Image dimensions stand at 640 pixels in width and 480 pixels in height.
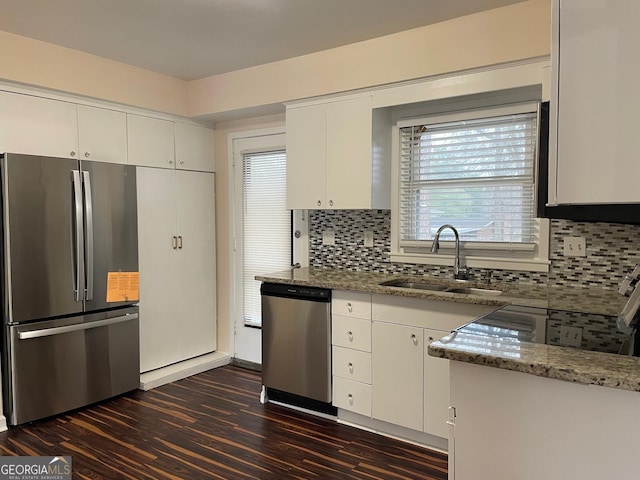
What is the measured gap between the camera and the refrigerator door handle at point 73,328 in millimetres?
2961

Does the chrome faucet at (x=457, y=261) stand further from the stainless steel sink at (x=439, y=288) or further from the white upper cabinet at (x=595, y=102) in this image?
the white upper cabinet at (x=595, y=102)

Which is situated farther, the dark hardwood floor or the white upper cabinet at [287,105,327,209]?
the white upper cabinet at [287,105,327,209]

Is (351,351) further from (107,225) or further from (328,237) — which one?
(107,225)

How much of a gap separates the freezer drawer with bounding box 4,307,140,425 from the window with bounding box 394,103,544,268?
216 cm

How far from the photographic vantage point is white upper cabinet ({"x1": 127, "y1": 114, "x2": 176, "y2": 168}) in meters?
3.68

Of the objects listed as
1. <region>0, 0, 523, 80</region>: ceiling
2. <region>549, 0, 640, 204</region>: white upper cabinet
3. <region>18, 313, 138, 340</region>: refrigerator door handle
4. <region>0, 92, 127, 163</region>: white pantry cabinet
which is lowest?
<region>18, 313, 138, 340</region>: refrigerator door handle

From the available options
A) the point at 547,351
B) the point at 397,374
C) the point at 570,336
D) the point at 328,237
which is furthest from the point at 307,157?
the point at 547,351

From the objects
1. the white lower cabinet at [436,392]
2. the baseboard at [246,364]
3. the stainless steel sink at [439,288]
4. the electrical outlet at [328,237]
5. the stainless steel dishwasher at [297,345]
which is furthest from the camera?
the baseboard at [246,364]

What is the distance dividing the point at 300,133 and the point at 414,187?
2.98 ft

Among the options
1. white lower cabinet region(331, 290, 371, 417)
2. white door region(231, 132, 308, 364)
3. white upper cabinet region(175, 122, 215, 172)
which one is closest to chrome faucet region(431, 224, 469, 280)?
white lower cabinet region(331, 290, 371, 417)

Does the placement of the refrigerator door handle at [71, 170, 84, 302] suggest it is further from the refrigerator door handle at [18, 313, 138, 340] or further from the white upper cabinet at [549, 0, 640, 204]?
the white upper cabinet at [549, 0, 640, 204]

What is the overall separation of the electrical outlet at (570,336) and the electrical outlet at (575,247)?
3.44 feet

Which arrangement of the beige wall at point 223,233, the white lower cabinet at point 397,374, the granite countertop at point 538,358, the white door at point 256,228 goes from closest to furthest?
the granite countertop at point 538,358, the white lower cabinet at point 397,374, the white door at point 256,228, the beige wall at point 223,233

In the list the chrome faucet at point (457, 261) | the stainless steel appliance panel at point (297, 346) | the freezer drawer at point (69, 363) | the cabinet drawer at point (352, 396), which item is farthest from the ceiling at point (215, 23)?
the cabinet drawer at point (352, 396)
